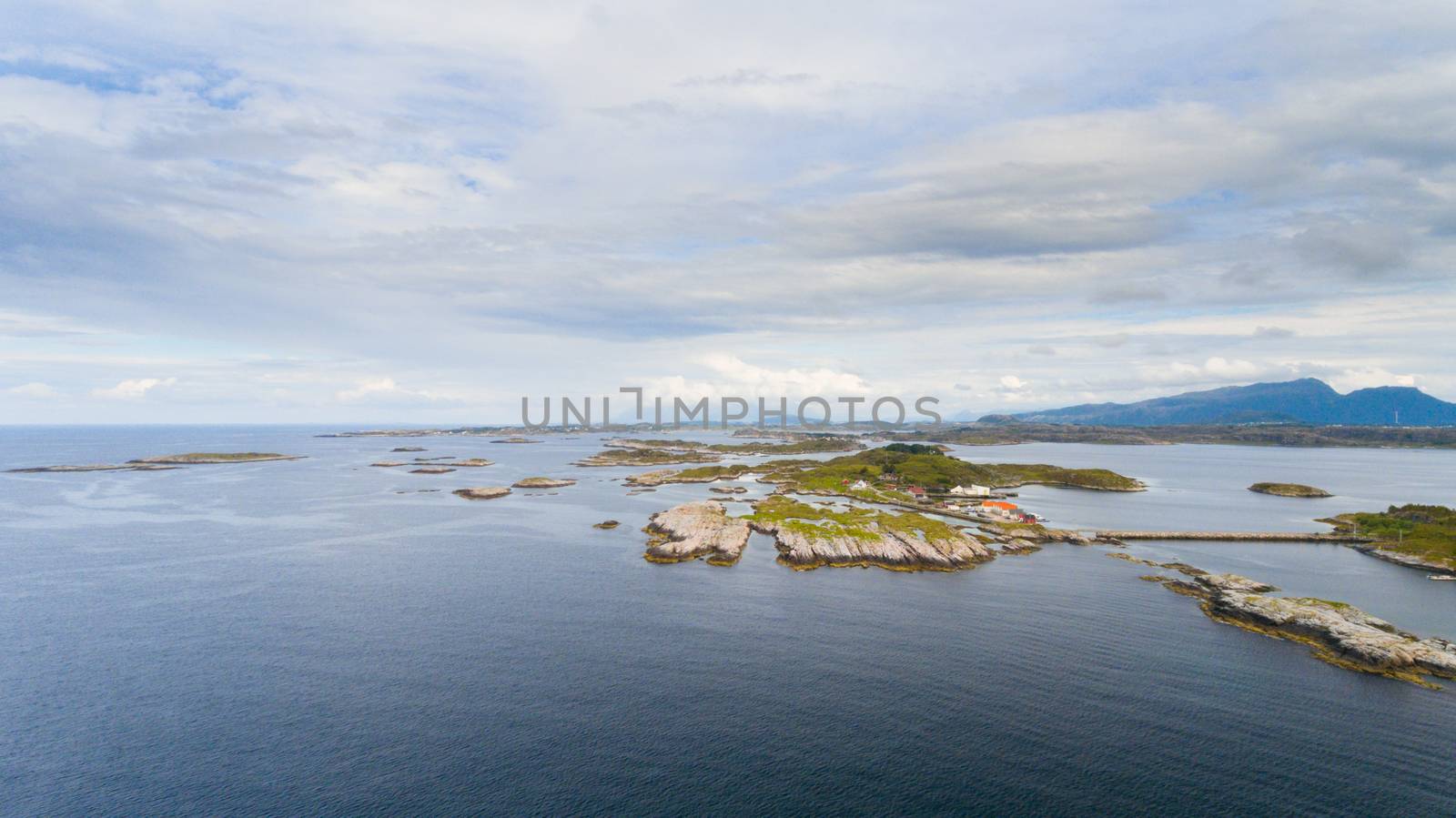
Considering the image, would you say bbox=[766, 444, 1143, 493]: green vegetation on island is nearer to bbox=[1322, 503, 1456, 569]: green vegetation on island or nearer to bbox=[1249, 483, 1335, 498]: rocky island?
bbox=[1249, 483, 1335, 498]: rocky island

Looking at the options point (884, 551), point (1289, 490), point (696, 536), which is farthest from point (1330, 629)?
point (1289, 490)

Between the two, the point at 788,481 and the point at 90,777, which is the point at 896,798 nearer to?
the point at 90,777

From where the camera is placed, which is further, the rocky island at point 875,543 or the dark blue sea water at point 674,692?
the rocky island at point 875,543

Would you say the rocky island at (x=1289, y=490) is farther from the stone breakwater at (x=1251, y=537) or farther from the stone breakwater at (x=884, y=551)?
the stone breakwater at (x=884, y=551)

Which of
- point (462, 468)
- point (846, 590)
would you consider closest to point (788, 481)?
point (846, 590)

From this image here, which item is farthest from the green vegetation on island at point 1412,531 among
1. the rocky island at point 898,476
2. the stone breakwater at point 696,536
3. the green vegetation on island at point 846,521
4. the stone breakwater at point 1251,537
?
the stone breakwater at point 696,536

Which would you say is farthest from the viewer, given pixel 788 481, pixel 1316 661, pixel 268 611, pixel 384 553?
pixel 788 481

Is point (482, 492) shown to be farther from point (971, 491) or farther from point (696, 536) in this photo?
point (971, 491)
